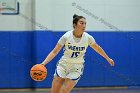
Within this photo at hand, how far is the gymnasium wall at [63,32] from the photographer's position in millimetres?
11227

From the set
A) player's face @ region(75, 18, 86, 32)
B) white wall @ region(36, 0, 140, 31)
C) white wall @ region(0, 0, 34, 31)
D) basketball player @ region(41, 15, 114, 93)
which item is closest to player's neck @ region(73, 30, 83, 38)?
basketball player @ region(41, 15, 114, 93)

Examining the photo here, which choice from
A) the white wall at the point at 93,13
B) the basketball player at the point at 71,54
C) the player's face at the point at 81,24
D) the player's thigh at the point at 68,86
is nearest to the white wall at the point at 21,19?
the white wall at the point at 93,13

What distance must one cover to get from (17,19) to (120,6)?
3.33m

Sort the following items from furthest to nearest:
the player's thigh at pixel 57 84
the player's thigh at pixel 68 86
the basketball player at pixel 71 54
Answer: the player's thigh at pixel 57 84
the basketball player at pixel 71 54
the player's thigh at pixel 68 86

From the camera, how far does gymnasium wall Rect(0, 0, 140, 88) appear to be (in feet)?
36.8

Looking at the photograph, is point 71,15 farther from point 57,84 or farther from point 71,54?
point 57,84

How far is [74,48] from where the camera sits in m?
6.75

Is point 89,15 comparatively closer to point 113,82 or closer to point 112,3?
point 112,3

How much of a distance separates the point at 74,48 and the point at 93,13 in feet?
16.3

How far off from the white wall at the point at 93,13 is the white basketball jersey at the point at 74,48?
4.47 m

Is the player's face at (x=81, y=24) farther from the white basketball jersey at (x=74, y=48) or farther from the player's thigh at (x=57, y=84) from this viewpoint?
the player's thigh at (x=57, y=84)

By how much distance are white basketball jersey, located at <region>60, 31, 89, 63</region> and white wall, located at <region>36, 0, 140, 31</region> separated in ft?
14.7

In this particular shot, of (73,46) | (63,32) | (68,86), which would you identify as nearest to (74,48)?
(73,46)

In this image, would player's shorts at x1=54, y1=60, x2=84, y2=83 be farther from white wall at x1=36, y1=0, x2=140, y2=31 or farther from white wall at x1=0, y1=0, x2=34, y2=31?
white wall at x1=0, y1=0, x2=34, y2=31
